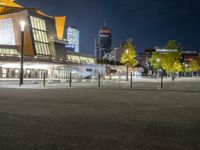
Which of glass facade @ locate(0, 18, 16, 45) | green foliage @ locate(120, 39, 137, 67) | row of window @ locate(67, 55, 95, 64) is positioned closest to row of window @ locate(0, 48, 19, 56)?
glass facade @ locate(0, 18, 16, 45)

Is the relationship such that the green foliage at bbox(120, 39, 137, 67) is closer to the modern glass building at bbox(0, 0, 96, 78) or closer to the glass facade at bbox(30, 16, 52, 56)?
the modern glass building at bbox(0, 0, 96, 78)

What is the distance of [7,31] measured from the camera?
67.1 metres

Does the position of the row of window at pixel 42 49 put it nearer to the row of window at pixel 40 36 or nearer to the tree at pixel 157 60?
the row of window at pixel 40 36

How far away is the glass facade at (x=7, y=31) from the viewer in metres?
66.3

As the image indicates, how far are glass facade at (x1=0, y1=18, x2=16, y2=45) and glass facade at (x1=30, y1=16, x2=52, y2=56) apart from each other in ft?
16.1

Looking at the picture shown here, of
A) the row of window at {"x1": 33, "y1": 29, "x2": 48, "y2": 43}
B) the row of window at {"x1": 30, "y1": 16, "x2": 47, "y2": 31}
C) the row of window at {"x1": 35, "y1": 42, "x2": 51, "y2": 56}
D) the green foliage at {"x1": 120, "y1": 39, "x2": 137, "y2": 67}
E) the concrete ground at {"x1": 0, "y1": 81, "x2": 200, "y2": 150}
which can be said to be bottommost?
the concrete ground at {"x1": 0, "y1": 81, "x2": 200, "y2": 150}

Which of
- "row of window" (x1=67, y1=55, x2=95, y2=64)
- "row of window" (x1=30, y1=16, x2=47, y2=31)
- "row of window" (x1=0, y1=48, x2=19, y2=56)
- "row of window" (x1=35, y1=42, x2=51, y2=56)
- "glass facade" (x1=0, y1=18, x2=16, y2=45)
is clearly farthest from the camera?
"row of window" (x1=67, y1=55, x2=95, y2=64)

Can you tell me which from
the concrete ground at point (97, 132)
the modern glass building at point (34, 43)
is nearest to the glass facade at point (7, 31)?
the modern glass building at point (34, 43)

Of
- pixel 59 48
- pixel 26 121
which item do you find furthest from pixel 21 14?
pixel 26 121

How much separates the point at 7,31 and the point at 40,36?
7695 mm

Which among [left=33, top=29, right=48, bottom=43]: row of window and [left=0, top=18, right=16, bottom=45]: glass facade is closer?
[left=0, top=18, right=16, bottom=45]: glass facade

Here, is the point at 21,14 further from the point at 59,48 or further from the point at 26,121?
the point at 26,121

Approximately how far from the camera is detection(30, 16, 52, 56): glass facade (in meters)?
67.8

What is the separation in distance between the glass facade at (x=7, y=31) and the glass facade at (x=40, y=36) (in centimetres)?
490
